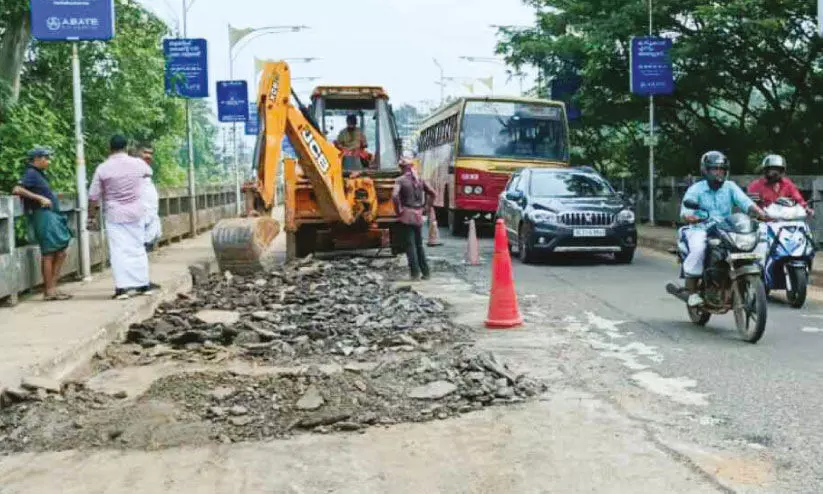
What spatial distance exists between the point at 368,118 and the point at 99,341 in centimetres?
948

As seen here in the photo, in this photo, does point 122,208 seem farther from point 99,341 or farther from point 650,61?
point 650,61

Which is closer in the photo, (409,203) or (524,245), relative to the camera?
(409,203)

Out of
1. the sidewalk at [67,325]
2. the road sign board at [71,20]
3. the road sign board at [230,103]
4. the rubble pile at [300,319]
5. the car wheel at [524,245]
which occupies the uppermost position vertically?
the road sign board at [230,103]

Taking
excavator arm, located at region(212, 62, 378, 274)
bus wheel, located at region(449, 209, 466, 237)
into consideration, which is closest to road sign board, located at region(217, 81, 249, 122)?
bus wheel, located at region(449, 209, 466, 237)

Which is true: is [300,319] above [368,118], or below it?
below

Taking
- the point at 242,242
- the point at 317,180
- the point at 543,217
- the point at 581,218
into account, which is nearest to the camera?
the point at 242,242

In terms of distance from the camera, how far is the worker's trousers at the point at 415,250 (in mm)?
12547

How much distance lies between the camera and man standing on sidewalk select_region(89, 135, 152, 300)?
1009 cm

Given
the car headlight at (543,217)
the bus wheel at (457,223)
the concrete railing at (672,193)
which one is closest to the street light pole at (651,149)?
the concrete railing at (672,193)

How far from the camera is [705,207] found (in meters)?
8.71

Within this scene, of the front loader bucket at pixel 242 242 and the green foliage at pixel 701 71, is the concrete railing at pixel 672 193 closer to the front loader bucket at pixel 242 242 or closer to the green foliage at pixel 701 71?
the green foliage at pixel 701 71

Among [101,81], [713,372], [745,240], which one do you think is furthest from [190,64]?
[713,372]

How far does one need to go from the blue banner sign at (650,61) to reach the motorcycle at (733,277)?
1248 centimetres

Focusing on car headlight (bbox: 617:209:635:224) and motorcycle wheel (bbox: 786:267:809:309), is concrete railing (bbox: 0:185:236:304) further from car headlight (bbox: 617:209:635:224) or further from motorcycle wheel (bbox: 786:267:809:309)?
motorcycle wheel (bbox: 786:267:809:309)
